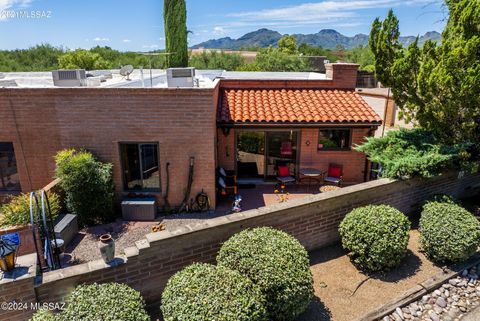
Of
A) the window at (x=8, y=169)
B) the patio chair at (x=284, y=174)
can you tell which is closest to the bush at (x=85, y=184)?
the window at (x=8, y=169)

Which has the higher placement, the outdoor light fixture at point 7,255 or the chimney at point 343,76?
the chimney at point 343,76

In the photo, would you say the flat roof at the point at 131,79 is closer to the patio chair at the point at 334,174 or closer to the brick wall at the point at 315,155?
the brick wall at the point at 315,155

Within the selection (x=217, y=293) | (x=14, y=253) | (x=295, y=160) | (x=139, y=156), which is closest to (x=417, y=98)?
(x=295, y=160)

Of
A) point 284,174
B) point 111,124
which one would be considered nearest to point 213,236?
point 111,124

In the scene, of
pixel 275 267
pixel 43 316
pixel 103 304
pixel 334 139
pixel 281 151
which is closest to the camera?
pixel 43 316

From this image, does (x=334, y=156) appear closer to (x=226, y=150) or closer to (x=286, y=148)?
(x=286, y=148)

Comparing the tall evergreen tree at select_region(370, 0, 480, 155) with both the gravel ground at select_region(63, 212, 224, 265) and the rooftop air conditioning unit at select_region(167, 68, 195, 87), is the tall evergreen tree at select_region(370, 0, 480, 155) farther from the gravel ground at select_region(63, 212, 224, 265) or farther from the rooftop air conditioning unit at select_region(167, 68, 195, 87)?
the gravel ground at select_region(63, 212, 224, 265)

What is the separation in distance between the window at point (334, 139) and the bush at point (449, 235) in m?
5.59

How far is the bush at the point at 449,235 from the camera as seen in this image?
6.59 meters

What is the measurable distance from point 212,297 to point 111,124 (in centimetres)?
729

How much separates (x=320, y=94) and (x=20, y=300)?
12.4 m

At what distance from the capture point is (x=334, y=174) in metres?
12.5

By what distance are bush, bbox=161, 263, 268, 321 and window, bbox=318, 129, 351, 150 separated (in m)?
8.53

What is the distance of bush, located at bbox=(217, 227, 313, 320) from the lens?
5.01m
